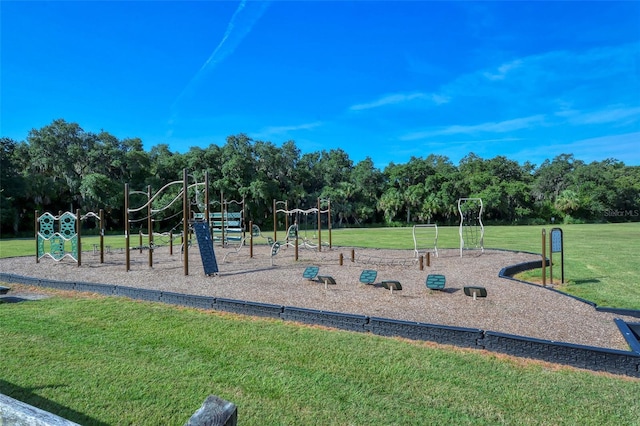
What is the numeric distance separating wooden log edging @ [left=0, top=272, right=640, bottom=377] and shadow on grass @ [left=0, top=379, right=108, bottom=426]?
2978 mm

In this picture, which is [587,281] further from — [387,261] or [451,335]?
[451,335]

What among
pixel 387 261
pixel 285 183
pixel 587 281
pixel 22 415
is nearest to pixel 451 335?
pixel 22 415

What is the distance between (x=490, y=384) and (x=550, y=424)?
687 millimetres

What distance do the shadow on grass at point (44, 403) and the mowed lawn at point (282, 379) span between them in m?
0.01

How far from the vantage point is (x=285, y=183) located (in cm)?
4681

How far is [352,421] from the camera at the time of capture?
→ 115 inches

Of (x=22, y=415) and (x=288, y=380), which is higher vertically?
(x=22, y=415)

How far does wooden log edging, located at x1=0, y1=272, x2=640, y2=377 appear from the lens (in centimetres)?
394

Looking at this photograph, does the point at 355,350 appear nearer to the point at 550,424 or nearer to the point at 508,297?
the point at 550,424

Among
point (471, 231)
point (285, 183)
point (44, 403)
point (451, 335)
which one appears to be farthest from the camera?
point (285, 183)

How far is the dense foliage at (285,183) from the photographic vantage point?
35094 mm

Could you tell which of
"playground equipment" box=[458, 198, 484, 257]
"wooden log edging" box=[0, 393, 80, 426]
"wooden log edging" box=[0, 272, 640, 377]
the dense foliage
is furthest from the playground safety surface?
the dense foliage

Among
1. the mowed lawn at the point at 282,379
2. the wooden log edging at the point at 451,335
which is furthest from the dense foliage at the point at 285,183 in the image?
the mowed lawn at the point at 282,379

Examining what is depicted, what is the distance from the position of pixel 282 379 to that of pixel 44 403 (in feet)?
6.41
